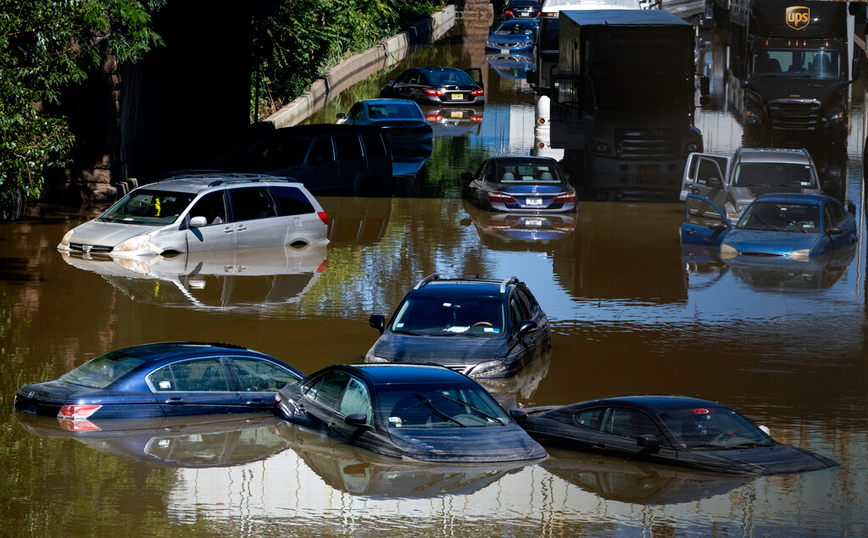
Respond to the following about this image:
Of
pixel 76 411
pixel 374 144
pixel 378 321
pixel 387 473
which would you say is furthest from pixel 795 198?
pixel 76 411

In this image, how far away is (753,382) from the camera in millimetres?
18266

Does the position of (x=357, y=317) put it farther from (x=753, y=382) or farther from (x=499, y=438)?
(x=499, y=438)

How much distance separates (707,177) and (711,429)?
20.3 metres

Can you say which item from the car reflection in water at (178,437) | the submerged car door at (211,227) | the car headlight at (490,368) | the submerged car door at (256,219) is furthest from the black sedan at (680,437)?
the submerged car door at (256,219)

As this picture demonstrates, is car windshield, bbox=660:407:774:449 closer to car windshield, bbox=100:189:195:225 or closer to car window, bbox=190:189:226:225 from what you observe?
car window, bbox=190:189:226:225

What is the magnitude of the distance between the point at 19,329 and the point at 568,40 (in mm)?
24387

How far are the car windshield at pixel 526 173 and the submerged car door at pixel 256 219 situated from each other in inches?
304

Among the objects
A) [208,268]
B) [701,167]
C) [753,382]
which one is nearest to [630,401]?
[753,382]

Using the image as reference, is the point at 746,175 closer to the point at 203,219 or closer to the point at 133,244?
the point at 203,219

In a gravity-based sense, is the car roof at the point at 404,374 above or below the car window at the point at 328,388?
above

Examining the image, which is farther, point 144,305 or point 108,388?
point 144,305

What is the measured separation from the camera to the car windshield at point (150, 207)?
2638cm

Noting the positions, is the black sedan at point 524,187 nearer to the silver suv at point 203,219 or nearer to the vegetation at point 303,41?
the silver suv at point 203,219

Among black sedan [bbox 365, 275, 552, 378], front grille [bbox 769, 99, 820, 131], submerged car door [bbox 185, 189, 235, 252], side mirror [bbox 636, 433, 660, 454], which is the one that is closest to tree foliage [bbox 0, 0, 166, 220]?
submerged car door [bbox 185, 189, 235, 252]
